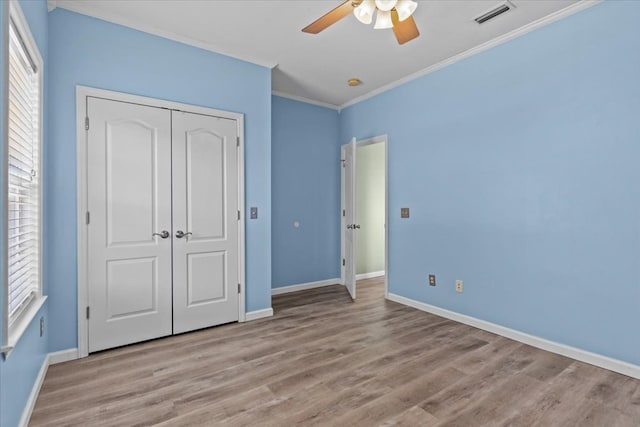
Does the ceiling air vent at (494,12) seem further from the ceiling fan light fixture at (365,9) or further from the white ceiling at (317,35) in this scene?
the ceiling fan light fixture at (365,9)

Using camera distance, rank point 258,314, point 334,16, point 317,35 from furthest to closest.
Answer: point 258,314 → point 317,35 → point 334,16

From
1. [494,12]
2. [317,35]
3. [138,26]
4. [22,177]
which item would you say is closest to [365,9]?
[317,35]

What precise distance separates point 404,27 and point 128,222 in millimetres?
2732

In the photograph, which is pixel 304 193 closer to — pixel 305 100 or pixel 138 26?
pixel 305 100

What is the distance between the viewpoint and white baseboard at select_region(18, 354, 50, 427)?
1.87m

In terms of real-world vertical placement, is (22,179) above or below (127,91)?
below

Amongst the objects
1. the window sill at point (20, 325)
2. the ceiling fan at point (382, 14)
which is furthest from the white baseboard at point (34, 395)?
the ceiling fan at point (382, 14)

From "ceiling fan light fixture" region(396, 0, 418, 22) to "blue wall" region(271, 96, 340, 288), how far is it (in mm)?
2913

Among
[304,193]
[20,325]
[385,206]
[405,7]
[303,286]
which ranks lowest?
[303,286]

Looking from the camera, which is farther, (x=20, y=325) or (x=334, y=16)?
(x=334, y=16)

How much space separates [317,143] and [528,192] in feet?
9.93

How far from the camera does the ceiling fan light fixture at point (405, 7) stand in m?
2.03

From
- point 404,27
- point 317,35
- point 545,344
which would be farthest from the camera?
point 317,35

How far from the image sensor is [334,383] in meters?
2.34
